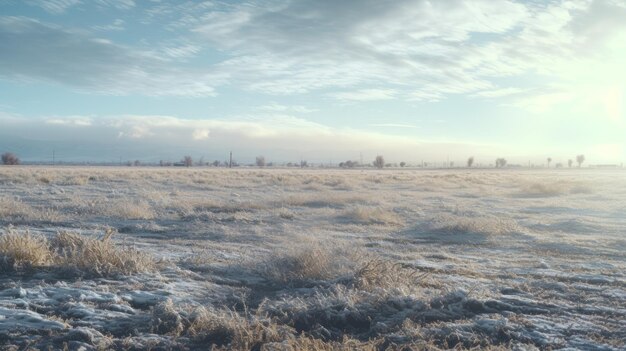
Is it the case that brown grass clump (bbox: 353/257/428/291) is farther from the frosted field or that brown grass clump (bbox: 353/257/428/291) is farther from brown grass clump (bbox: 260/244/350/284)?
brown grass clump (bbox: 260/244/350/284)

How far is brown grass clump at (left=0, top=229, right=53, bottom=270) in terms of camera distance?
7.56 meters

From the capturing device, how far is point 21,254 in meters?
7.66

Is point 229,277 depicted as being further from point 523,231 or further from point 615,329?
point 523,231

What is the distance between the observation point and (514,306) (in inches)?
257

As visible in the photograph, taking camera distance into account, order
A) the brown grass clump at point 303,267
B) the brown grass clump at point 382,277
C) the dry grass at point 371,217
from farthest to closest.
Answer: the dry grass at point 371,217
the brown grass clump at point 303,267
the brown grass clump at point 382,277

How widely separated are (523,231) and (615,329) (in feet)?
30.9

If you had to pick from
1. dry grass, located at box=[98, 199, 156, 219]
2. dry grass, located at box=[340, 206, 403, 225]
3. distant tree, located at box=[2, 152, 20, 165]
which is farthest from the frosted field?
distant tree, located at box=[2, 152, 20, 165]

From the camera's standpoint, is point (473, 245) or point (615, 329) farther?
point (473, 245)

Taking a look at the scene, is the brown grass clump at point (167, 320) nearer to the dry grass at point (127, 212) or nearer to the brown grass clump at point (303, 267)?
the brown grass clump at point (303, 267)

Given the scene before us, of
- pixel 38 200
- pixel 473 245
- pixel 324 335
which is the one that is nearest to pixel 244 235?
pixel 473 245

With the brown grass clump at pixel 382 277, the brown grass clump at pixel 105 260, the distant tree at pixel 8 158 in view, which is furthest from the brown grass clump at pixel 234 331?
the distant tree at pixel 8 158

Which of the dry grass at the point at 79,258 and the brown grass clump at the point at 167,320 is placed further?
the dry grass at the point at 79,258

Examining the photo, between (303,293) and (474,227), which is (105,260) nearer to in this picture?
(303,293)

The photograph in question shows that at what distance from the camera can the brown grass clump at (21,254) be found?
756 centimetres
